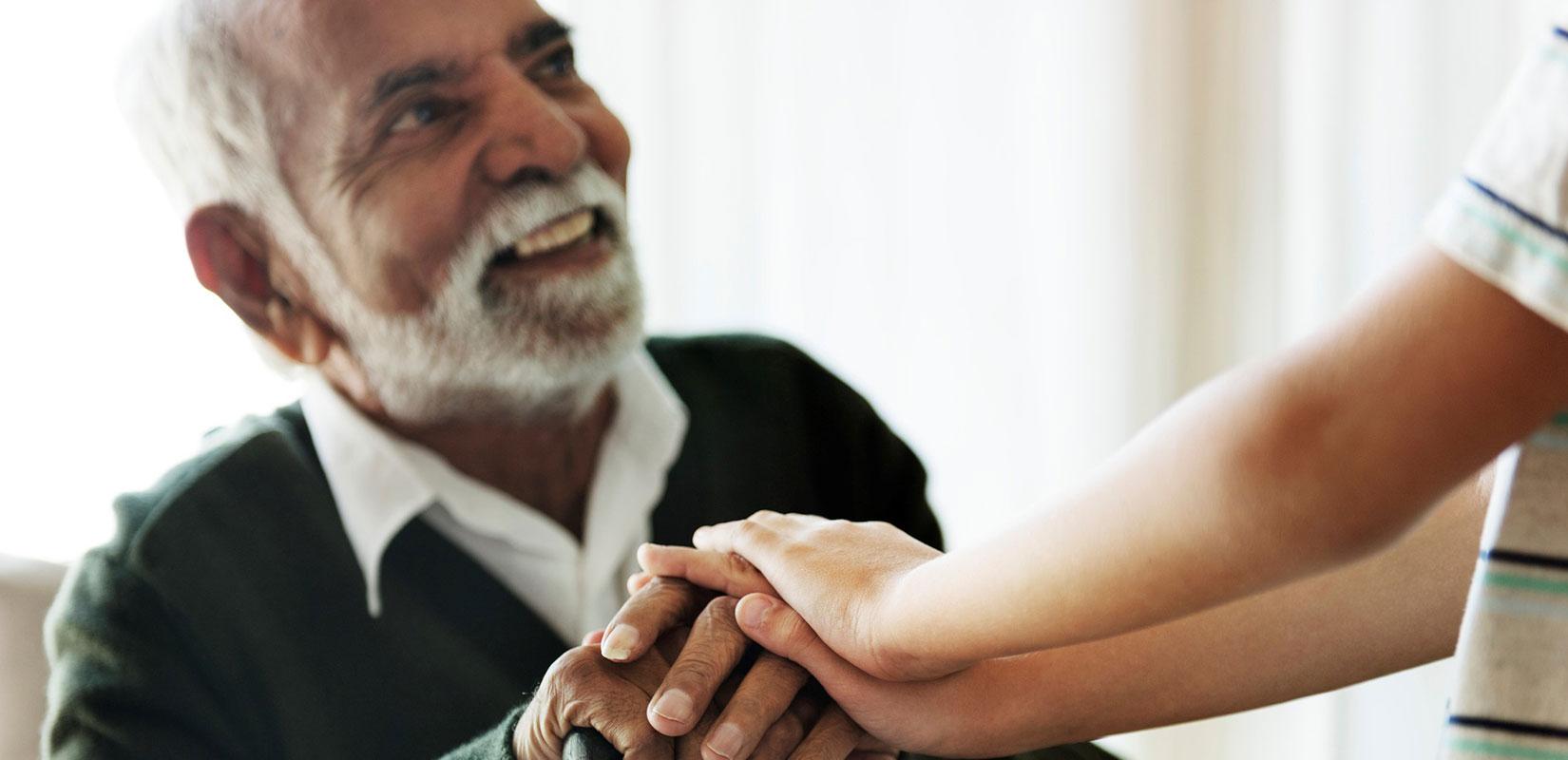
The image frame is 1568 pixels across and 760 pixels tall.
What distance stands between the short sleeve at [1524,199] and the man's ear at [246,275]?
0.83 m

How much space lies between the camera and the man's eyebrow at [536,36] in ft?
3.34

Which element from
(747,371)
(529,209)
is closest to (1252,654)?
(747,371)

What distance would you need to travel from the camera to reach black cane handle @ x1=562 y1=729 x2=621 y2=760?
797mm

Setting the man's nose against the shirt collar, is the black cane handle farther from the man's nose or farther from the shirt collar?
the man's nose

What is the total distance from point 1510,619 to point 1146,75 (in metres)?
1.51

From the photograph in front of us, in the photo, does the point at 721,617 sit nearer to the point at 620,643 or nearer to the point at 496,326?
the point at 620,643

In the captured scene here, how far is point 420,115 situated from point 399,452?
279 mm

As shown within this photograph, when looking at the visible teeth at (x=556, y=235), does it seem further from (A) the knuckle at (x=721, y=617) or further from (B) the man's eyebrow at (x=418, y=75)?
(A) the knuckle at (x=721, y=617)

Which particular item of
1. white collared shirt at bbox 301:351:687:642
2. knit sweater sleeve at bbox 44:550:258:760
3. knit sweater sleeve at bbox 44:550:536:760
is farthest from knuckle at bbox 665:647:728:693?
knit sweater sleeve at bbox 44:550:258:760

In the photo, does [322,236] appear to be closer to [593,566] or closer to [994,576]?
[593,566]

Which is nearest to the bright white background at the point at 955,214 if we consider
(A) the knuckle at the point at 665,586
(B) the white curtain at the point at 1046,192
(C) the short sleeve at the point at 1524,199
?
(B) the white curtain at the point at 1046,192

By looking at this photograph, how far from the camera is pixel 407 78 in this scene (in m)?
0.96

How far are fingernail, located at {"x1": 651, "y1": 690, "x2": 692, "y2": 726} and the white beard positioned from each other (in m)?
0.35

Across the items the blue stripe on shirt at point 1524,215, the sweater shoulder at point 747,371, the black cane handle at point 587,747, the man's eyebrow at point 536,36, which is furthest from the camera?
the sweater shoulder at point 747,371
